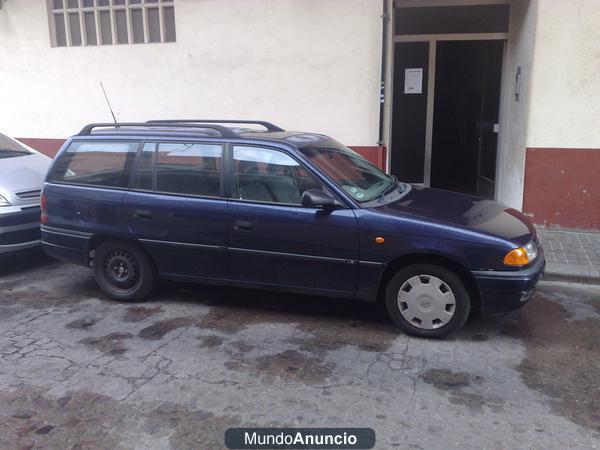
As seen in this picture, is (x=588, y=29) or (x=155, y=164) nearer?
(x=155, y=164)

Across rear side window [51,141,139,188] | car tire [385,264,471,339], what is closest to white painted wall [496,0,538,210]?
car tire [385,264,471,339]

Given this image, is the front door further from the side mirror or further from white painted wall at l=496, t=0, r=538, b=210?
white painted wall at l=496, t=0, r=538, b=210

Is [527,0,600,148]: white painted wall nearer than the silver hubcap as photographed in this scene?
No

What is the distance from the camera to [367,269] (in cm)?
472

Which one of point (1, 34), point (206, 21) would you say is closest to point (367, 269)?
point (206, 21)

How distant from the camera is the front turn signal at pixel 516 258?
440 centimetres

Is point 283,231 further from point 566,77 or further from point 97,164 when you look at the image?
point 566,77

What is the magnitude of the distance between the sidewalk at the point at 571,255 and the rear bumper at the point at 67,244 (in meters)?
4.75

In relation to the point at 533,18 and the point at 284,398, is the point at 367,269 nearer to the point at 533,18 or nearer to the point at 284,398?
the point at 284,398

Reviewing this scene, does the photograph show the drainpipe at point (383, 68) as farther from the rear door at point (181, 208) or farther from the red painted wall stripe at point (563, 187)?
the rear door at point (181, 208)

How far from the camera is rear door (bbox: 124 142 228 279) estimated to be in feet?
16.8

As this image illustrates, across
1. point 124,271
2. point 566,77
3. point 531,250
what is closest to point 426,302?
point 531,250

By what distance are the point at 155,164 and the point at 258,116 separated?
372 cm

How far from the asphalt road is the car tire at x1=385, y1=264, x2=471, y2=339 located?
0.40 feet
